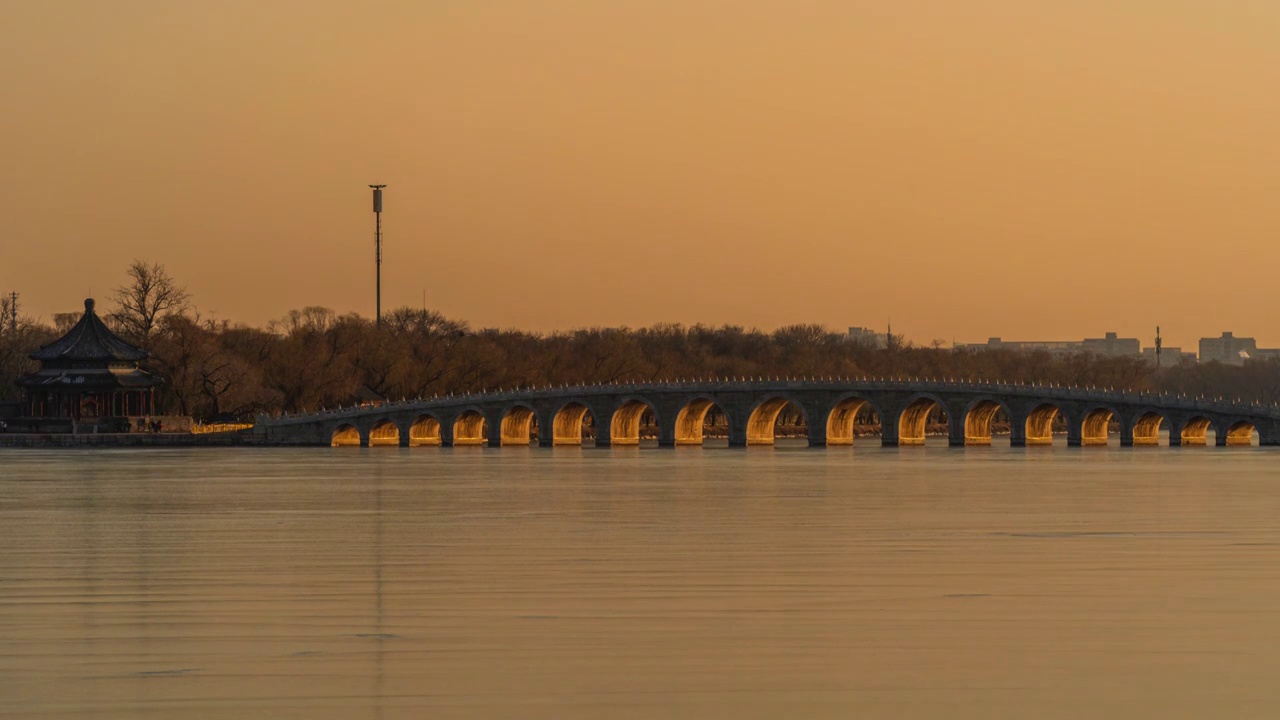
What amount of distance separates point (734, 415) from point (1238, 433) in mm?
22179

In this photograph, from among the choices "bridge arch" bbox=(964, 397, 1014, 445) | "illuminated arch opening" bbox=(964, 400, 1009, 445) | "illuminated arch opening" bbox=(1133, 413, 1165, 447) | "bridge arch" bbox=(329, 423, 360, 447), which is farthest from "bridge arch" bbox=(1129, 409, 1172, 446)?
"bridge arch" bbox=(329, 423, 360, 447)

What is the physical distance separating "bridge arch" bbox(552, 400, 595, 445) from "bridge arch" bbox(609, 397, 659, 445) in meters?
1.14

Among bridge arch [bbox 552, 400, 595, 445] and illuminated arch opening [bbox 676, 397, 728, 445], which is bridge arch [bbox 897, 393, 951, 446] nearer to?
illuminated arch opening [bbox 676, 397, 728, 445]

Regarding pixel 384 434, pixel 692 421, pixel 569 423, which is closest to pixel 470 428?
pixel 384 434

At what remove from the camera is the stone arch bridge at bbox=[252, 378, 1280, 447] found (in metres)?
86.9

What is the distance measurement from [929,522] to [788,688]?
18.7 meters

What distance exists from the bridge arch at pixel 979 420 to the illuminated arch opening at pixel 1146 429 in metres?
5.62

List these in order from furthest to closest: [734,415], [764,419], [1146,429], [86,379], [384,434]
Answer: [764,419], [384,434], [734,415], [1146,429], [86,379]

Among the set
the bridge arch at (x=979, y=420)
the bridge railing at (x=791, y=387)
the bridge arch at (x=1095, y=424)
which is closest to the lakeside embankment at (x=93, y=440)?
the bridge railing at (x=791, y=387)

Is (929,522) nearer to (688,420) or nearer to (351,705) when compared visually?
(351,705)

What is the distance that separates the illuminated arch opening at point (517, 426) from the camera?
306ft

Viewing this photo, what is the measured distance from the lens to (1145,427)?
87688mm

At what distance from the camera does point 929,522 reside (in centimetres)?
3319

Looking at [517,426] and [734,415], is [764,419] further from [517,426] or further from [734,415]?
[517,426]
